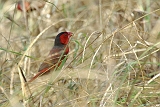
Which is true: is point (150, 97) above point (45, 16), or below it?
below

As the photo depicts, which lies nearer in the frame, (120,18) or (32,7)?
(120,18)

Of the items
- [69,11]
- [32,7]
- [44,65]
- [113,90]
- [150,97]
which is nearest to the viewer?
[113,90]

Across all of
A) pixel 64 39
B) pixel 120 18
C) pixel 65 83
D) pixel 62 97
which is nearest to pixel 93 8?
pixel 120 18

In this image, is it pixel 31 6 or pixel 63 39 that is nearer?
pixel 63 39

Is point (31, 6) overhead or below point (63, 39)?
overhead

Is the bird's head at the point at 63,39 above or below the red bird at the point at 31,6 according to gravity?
below

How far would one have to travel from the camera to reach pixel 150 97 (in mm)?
2393

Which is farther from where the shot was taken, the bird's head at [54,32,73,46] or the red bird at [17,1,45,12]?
the red bird at [17,1,45,12]

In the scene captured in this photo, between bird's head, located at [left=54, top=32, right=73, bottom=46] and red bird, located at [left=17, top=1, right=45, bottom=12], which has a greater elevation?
red bird, located at [left=17, top=1, right=45, bottom=12]

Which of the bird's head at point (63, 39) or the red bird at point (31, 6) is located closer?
the bird's head at point (63, 39)

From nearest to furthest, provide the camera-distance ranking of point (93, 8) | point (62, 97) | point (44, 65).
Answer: point (62, 97), point (44, 65), point (93, 8)

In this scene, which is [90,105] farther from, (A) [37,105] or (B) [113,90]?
(A) [37,105]

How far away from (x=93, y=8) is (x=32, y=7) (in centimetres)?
98

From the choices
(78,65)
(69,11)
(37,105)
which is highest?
(69,11)
